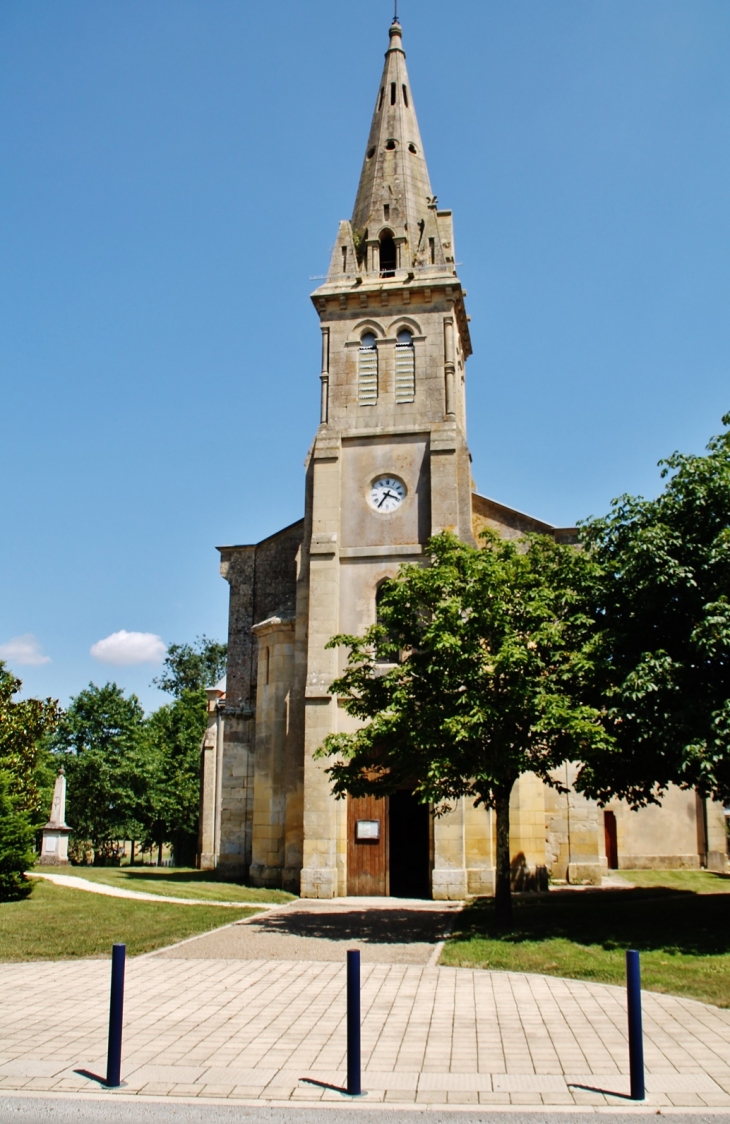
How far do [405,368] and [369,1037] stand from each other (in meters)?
21.1

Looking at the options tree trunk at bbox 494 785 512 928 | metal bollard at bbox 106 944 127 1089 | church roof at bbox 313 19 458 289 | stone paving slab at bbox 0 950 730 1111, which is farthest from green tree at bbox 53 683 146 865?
metal bollard at bbox 106 944 127 1089

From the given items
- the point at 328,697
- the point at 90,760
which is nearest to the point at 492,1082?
the point at 328,697

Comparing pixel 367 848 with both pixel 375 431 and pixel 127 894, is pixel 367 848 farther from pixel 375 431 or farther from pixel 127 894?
pixel 375 431

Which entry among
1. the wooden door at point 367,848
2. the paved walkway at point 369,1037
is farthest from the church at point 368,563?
the paved walkway at point 369,1037

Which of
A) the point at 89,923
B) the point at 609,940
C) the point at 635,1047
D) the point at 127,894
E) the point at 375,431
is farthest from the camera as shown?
the point at 375,431

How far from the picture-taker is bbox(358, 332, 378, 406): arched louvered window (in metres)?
27.3

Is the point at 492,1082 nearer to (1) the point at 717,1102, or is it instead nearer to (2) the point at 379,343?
(1) the point at 717,1102

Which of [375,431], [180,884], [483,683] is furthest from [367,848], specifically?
[375,431]

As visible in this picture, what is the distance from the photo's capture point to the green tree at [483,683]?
15531mm

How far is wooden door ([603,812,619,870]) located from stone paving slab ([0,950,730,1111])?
2106 centimetres

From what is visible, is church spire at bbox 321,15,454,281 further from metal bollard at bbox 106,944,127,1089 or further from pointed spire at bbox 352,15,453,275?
metal bollard at bbox 106,944,127,1089

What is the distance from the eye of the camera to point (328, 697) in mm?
23953

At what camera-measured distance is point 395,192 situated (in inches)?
1154

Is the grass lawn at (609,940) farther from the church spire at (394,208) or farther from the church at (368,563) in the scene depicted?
the church spire at (394,208)
